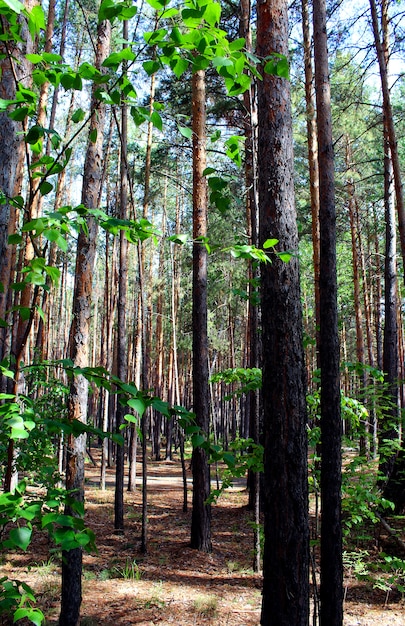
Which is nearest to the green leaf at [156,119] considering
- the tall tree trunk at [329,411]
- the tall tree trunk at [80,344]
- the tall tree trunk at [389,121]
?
the tall tree trunk at [80,344]

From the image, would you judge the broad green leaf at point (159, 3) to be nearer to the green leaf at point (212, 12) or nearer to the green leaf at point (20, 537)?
the green leaf at point (212, 12)

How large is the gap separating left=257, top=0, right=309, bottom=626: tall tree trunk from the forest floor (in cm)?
330

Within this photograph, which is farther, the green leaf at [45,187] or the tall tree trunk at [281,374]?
the tall tree trunk at [281,374]

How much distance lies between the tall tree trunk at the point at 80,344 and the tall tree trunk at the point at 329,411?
258cm

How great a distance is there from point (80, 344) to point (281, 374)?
9.52 ft

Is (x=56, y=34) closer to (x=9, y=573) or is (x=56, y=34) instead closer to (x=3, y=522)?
(x=9, y=573)

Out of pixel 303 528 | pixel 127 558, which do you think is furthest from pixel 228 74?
pixel 127 558

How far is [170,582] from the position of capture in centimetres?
720

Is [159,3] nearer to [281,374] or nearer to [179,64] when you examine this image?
[179,64]

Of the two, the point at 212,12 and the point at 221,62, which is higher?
the point at 212,12

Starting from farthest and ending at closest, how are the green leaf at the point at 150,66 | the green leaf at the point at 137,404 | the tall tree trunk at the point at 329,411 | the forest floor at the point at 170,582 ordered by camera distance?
the forest floor at the point at 170,582
the tall tree trunk at the point at 329,411
the green leaf at the point at 150,66
the green leaf at the point at 137,404

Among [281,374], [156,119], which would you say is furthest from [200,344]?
[156,119]

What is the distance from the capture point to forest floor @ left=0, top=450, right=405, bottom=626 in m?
5.98

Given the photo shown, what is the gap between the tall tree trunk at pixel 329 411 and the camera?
473cm
